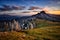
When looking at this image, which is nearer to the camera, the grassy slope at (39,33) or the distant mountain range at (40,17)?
the grassy slope at (39,33)

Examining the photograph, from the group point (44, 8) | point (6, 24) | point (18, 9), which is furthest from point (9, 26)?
point (44, 8)

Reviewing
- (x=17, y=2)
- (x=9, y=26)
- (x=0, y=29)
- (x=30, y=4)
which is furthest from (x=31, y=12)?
(x=0, y=29)

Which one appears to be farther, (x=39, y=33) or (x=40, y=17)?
(x=40, y=17)

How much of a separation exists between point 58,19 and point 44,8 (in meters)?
0.53

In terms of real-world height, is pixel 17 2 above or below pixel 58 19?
above

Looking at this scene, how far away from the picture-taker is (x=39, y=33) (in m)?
3.80

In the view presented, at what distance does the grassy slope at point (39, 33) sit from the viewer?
376 centimetres

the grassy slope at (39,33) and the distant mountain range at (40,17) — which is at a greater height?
the distant mountain range at (40,17)

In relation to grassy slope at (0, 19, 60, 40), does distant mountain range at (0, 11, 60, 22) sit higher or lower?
higher

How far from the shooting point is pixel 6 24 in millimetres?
3865

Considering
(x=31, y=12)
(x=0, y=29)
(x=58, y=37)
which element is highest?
(x=31, y=12)

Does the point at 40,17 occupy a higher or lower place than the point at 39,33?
higher

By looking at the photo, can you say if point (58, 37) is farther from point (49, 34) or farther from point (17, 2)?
point (17, 2)

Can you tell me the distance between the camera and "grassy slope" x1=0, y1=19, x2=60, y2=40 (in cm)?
376
